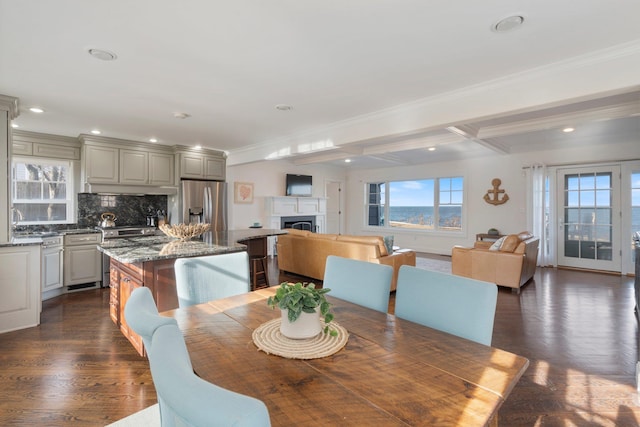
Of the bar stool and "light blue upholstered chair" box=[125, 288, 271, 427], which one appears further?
the bar stool

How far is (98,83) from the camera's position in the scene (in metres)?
2.86

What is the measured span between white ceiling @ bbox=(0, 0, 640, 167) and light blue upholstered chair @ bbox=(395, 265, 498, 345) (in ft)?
5.03

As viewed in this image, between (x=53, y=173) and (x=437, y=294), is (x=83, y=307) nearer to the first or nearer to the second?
(x=53, y=173)

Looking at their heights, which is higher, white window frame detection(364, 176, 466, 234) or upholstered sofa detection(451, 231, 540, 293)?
white window frame detection(364, 176, 466, 234)

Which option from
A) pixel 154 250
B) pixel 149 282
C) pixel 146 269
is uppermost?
pixel 154 250

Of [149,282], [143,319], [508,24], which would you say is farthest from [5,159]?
[508,24]

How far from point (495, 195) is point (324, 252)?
450 cm

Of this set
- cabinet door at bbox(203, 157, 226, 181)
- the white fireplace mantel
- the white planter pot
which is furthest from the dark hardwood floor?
the white fireplace mantel

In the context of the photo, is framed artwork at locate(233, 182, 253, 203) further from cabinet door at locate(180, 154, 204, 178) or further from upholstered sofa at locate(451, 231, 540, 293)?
upholstered sofa at locate(451, 231, 540, 293)

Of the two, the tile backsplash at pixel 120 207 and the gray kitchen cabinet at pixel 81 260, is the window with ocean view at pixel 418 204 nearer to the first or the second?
the tile backsplash at pixel 120 207

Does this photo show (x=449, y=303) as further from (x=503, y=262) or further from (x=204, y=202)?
(x=204, y=202)

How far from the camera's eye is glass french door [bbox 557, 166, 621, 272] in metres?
5.81

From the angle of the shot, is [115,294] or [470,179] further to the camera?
[470,179]

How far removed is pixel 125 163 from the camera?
17.0 ft
